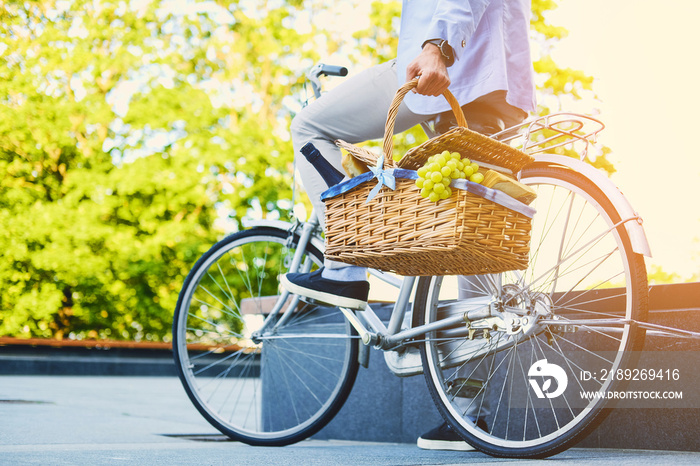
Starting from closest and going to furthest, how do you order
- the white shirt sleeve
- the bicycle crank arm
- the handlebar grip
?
the white shirt sleeve < the bicycle crank arm < the handlebar grip

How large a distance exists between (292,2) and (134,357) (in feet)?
24.1

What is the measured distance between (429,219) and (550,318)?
509mm

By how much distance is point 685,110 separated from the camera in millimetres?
6969

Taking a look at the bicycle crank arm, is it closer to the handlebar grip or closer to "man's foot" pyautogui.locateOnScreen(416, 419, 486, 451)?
"man's foot" pyautogui.locateOnScreen(416, 419, 486, 451)

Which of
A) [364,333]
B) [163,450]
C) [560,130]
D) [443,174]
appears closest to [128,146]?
[163,450]

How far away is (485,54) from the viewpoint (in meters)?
2.15

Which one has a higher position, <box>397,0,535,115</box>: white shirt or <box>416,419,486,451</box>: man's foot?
<box>397,0,535,115</box>: white shirt

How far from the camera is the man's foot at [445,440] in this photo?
2.32m

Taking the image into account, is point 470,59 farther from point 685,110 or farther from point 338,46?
point 338,46

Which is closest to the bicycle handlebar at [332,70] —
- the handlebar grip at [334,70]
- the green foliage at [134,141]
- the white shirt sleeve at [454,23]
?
the handlebar grip at [334,70]

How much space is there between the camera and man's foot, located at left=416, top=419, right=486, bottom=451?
2.32m

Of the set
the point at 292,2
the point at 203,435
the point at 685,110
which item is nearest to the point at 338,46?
the point at 292,2


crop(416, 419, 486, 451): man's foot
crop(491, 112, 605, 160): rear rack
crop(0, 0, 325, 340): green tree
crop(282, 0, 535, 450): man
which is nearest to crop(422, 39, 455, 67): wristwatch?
crop(282, 0, 535, 450): man
